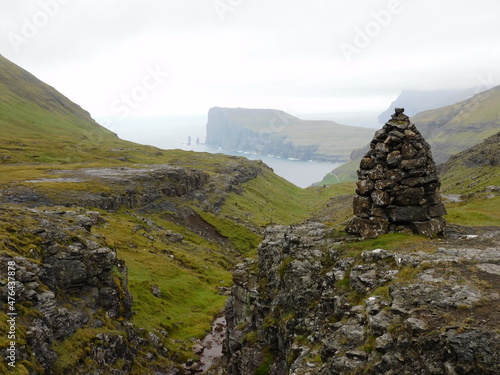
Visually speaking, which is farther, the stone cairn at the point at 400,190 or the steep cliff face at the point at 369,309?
the stone cairn at the point at 400,190

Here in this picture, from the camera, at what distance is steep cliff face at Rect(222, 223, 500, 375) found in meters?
18.9

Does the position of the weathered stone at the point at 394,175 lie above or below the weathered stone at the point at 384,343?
above

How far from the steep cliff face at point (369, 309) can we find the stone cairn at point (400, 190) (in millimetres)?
2838

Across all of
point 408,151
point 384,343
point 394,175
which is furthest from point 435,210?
point 384,343

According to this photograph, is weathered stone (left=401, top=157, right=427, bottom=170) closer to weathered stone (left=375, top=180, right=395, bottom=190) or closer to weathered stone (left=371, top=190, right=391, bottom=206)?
weathered stone (left=375, top=180, right=395, bottom=190)

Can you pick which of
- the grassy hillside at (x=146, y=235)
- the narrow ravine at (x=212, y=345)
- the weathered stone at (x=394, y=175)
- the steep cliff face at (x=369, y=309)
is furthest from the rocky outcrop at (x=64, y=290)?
the weathered stone at (x=394, y=175)

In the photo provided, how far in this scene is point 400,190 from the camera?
33594mm

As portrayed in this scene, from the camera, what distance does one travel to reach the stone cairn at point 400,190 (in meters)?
33.3

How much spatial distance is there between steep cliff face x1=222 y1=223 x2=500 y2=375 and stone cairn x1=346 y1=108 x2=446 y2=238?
9.31ft

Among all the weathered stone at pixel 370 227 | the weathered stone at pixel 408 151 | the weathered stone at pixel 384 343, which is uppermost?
the weathered stone at pixel 408 151

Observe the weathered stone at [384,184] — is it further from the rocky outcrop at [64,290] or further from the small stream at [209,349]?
the small stream at [209,349]

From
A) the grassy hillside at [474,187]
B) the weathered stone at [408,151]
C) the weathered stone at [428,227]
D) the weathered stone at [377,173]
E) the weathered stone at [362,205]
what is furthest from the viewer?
the grassy hillside at [474,187]

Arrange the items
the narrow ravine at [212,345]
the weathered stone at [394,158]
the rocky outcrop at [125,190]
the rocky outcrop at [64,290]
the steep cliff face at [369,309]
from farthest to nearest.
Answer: the rocky outcrop at [125,190]
the narrow ravine at [212,345]
the rocky outcrop at [64,290]
the weathered stone at [394,158]
the steep cliff face at [369,309]

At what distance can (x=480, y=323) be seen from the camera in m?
18.6
